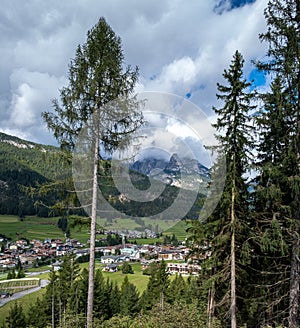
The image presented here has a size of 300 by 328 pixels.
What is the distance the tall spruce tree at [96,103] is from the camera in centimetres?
936

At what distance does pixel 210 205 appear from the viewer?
467 inches

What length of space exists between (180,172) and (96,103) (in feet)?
32.0

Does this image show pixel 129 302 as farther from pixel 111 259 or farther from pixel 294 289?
pixel 111 259

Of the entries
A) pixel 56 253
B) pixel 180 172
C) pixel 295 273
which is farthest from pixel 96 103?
pixel 56 253

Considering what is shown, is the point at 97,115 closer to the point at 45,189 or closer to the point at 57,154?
the point at 57,154

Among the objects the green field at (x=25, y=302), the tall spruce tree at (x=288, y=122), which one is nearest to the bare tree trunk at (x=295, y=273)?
the tall spruce tree at (x=288, y=122)

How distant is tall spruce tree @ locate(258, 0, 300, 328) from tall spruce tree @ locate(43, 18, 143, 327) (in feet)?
15.3

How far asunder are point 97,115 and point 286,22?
688cm

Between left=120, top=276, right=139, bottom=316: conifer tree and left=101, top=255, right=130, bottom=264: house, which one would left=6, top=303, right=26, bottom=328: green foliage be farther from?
left=101, top=255, right=130, bottom=264: house

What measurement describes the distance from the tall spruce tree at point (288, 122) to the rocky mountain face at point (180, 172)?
16.3 feet

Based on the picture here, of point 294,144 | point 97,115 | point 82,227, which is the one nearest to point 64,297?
point 82,227

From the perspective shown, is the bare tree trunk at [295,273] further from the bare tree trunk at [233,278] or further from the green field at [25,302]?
the green field at [25,302]

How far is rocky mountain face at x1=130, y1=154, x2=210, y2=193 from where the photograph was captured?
14.5 m

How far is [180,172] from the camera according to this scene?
59.1 ft
